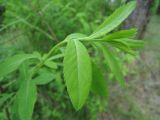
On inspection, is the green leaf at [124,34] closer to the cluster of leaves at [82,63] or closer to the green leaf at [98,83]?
the cluster of leaves at [82,63]

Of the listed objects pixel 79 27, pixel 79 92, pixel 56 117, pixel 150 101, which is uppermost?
pixel 79 27

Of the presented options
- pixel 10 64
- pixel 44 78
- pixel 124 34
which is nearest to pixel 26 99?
pixel 10 64

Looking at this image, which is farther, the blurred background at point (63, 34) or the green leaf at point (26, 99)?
the blurred background at point (63, 34)

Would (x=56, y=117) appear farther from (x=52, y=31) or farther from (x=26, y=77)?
(x=26, y=77)

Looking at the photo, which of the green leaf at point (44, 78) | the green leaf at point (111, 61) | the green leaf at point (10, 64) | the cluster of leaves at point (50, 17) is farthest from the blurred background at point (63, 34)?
the green leaf at point (111, 61)

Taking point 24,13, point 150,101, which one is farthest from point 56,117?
point 150,101

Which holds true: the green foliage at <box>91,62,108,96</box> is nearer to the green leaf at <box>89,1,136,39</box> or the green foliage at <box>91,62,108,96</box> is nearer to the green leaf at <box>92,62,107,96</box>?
the green leaf at <box>92,62,107,96</box>

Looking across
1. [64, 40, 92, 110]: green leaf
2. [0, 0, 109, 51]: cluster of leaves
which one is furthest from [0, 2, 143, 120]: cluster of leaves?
[0, 0, 109, 51]: cluster of leaves

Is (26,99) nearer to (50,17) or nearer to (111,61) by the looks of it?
(111,61)
